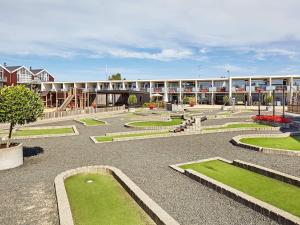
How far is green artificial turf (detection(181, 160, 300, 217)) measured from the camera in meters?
7.59

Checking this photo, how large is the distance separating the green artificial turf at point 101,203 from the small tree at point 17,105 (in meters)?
4.12

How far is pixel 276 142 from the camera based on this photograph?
16.7 meters

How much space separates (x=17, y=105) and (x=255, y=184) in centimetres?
1014

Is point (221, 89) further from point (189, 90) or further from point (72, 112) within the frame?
point (72, 112)

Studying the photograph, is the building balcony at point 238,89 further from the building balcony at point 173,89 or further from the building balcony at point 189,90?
the building balcony at point 173,89

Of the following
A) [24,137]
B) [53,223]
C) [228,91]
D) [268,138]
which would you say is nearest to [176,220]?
[53,223]

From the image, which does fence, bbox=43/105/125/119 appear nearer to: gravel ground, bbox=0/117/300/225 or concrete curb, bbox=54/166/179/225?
gravel ground, bbox=0/117/300/225

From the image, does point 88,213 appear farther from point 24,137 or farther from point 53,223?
point 24,137

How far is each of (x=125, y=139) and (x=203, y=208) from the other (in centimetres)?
1101

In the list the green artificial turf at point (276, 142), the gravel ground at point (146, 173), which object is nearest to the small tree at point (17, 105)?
the gravel ground at point (146, 173)

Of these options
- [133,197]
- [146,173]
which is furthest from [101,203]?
[146,173]

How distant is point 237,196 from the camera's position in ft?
26.0

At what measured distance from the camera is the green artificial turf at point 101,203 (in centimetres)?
679

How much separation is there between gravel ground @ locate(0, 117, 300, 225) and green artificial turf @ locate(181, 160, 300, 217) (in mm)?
828
